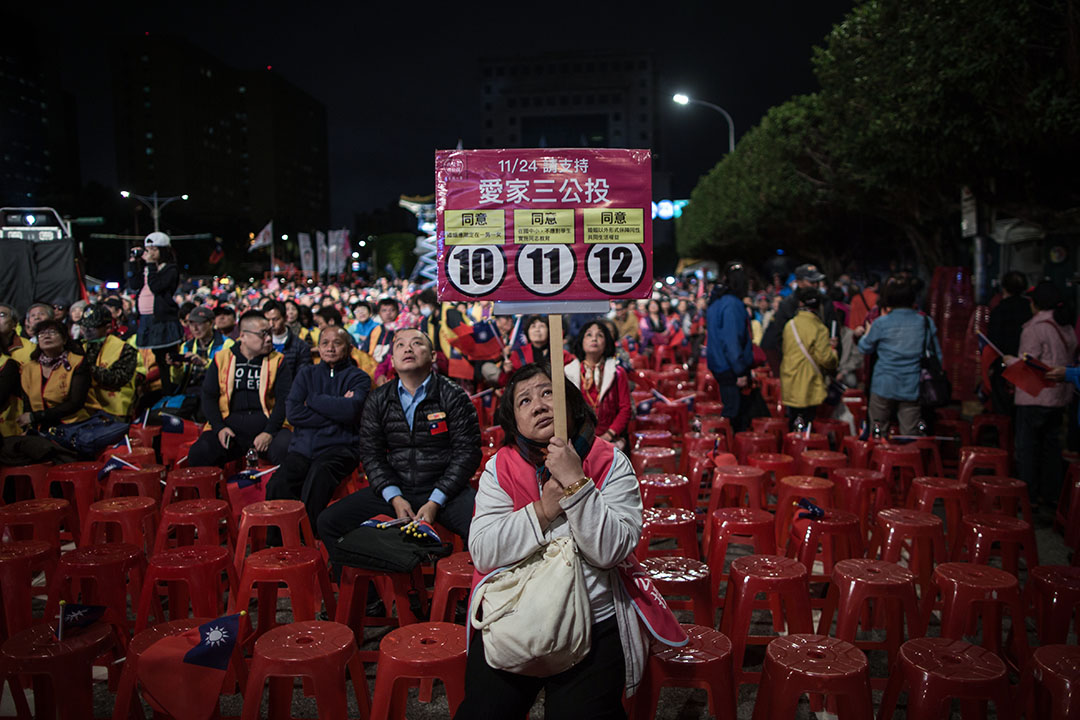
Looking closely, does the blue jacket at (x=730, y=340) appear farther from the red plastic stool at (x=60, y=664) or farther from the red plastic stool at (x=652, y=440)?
the red plastic stool at (x=60, y=664)

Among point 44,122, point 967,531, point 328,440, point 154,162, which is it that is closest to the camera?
point 967,531

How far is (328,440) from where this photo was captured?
5.27 meters

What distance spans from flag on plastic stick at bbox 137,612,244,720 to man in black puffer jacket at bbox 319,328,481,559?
66.0 inches

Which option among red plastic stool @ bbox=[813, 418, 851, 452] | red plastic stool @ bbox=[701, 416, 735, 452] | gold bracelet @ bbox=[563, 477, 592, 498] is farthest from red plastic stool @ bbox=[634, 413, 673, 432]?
gold bracelet @ bbox=[563, 477, 592, 498]

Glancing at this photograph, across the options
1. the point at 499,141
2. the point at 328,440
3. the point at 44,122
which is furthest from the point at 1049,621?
the point at 499,141

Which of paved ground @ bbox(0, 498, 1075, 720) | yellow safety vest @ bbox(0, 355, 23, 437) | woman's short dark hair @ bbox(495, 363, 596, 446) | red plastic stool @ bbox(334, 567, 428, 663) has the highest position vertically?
woman's short dark hair @ bbox(495, 363, 596, 446)

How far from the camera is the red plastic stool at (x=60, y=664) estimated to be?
2637 millimetres

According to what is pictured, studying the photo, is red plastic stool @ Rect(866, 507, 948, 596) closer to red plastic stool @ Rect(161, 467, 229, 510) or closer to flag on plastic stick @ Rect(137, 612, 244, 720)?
flag on plastic stick @ Rect(137, 612, 244, 720)

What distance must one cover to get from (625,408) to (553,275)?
3501 millimetres

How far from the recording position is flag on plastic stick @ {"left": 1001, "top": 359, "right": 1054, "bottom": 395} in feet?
19.1

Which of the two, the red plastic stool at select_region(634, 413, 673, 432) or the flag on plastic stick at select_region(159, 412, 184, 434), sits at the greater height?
the flag on plastic stick at select_region(159, 412, 184, 434)

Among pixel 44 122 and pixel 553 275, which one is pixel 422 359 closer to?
pixel 553 275

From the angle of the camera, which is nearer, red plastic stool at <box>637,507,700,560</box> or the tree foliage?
red plastic stool at <box>637,507,700,560</box>

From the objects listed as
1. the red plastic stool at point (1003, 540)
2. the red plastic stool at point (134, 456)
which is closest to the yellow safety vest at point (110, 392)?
the red plastic stool at point (134, 456)
